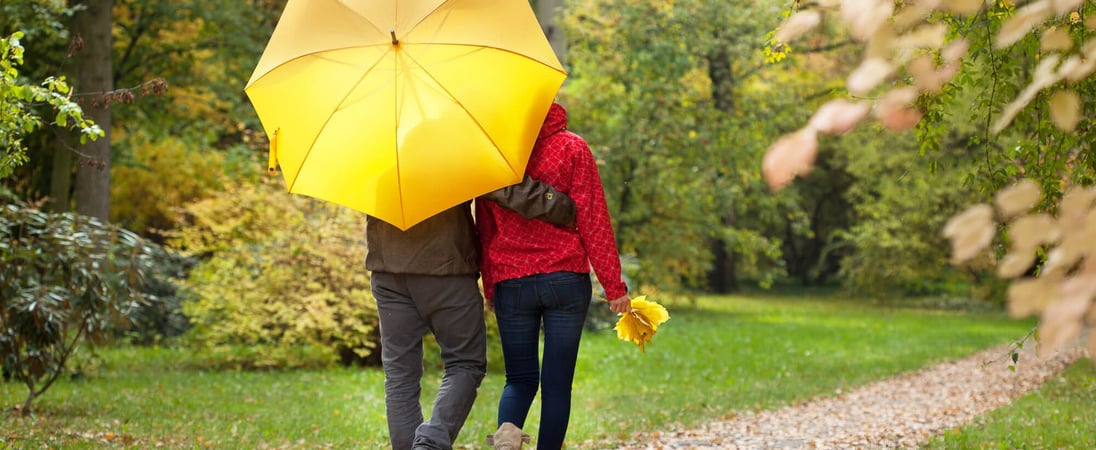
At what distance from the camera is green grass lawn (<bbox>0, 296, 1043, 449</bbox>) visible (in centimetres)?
699

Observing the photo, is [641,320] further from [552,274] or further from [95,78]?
[95,78]

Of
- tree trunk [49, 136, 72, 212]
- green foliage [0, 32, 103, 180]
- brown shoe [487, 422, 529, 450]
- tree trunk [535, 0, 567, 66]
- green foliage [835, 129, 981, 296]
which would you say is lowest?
brown shoe [487, 422, 529, 450]

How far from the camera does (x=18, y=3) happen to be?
1123 centimetres

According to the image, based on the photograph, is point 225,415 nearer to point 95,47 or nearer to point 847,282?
point 95,47

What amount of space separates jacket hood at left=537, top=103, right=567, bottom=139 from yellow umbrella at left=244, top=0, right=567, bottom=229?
0.44 ft

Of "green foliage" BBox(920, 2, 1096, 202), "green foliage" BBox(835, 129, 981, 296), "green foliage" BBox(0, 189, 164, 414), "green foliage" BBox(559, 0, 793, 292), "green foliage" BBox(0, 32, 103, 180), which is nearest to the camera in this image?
"green foliage" BBox(920, 2, 1096, 202)

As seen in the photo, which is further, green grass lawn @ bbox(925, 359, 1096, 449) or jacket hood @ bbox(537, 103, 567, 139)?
green grass lawn @ bbox(925, 359, 1096, 449)

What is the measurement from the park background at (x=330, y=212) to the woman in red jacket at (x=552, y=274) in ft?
3.45

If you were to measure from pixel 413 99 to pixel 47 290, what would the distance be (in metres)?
4.58

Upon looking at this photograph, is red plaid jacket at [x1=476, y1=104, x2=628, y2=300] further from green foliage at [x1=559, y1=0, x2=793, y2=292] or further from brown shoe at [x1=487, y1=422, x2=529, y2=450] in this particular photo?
green foliage at [x1=559, y1=0, x2=793, y2=292]

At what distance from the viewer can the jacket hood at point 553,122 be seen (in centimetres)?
432

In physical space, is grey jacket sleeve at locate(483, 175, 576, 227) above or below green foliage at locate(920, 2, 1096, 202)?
below

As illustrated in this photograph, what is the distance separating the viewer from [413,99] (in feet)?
13.4

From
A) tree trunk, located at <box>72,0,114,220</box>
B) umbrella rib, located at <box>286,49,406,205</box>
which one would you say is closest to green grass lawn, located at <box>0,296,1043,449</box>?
tree trunk, located at <box>72,0,114,220</box>
